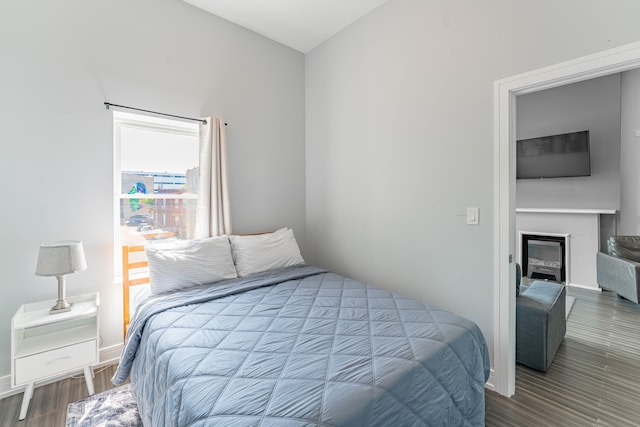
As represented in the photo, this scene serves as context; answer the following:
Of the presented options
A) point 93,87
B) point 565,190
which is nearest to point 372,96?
point 93,87

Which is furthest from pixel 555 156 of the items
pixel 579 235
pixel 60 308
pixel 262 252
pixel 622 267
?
pixel 60 308

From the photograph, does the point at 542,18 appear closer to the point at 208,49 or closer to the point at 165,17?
the point at 208,49

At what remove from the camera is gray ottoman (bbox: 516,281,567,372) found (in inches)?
85.4

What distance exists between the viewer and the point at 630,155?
12.8 feet

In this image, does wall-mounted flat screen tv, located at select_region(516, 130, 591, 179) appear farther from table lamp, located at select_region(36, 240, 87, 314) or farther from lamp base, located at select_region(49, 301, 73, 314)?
lamp base, located at select_region(49, 301, 73, 314)

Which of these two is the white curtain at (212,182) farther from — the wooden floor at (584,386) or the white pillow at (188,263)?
the wooden floor at (584,386)

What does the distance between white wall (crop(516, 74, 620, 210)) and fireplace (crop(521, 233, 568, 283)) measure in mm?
554

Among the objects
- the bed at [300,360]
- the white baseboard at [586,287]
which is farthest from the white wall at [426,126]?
the white baseboard at [586,287]

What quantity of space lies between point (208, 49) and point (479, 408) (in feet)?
11.4

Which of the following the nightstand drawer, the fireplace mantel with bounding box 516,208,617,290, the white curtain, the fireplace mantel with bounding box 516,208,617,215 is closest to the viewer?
the nightstand drawer

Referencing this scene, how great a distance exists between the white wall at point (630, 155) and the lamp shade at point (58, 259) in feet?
20.3

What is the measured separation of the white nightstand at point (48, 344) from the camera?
1.70 meters

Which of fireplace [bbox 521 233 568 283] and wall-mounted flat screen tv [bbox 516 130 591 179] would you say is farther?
fireplace [bbox 521 233 568 283]

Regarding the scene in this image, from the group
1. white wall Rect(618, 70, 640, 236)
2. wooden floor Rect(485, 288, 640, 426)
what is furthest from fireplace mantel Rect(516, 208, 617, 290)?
wooden floor Rect(485, 288, 640, 426)
